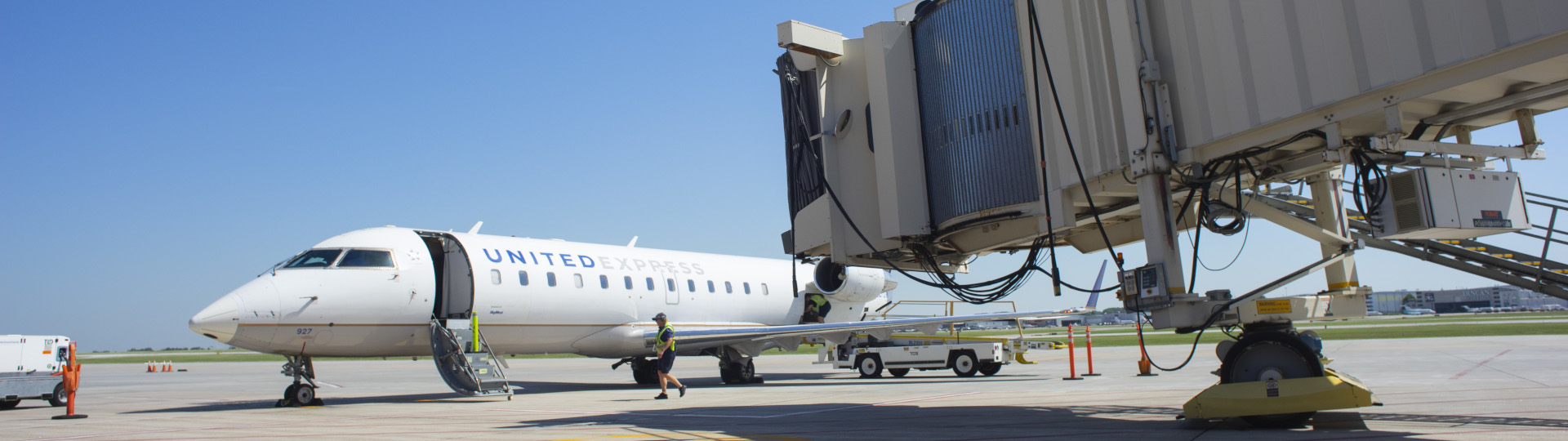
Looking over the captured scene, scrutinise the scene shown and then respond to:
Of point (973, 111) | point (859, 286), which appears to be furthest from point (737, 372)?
point (973, 111)

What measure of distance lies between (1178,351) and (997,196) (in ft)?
93.7

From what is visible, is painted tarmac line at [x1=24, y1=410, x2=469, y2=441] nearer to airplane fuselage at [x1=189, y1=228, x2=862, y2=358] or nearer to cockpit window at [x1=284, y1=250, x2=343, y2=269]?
airplane fuselage at [x1=189, y1=228, x2=862, y2=358]

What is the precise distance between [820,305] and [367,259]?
37.1ft

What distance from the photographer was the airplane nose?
1220 cm

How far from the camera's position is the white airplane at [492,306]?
13.2 m

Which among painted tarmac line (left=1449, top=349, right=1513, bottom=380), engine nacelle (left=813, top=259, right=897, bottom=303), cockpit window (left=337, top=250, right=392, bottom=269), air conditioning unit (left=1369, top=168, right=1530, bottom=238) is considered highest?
cockpit window (left=337, top=250, right=392, bottom=269)

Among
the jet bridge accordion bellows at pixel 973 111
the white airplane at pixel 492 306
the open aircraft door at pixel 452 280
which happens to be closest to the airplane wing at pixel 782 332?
the white airplane at pixel 492 306

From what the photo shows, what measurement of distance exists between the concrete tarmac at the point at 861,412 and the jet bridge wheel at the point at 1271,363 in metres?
0.12

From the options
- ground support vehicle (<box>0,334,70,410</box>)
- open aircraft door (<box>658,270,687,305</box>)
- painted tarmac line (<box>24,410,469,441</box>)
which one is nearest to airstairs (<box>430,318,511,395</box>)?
painted tarmac line (<box>24,410,469,441</box>)

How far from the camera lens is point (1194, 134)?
21.7 feet

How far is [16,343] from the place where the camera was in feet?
55.5

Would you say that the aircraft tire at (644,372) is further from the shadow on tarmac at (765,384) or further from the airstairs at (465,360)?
the airstairs at (465,360)

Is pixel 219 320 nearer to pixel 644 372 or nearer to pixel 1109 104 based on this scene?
pixel 644 372

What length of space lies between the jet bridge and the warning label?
0.02 m
